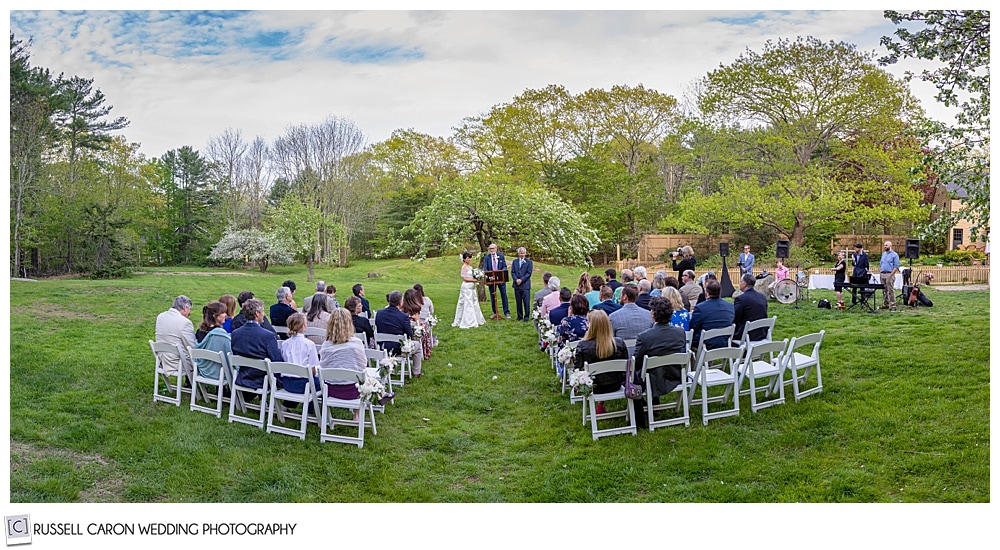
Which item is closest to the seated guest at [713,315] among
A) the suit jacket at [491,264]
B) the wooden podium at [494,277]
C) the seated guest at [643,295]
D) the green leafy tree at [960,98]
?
the seated guest at [643,295]

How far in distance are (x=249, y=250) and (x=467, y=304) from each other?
1679cm

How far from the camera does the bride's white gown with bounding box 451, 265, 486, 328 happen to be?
1102 cm

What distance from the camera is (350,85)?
17.6 m

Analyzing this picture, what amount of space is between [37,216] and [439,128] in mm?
15893

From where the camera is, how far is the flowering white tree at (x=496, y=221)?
44.2ft

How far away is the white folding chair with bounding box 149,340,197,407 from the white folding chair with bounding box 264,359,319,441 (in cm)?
97

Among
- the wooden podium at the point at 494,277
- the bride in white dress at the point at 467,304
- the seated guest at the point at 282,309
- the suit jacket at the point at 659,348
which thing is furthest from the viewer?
the wooden podium at the point at 494,277

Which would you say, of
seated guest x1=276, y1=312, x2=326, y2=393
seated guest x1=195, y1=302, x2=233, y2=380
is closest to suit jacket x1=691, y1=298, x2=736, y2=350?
seated guest x1=276, y1=312, x2=326, y2=393

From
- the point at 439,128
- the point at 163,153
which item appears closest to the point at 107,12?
the point at 439,128

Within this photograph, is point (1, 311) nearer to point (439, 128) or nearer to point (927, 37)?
point (927, 37)

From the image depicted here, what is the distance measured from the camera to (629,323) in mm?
5980

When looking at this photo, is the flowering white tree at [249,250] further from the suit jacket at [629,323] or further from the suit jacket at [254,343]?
the suit jacket at [629,323]

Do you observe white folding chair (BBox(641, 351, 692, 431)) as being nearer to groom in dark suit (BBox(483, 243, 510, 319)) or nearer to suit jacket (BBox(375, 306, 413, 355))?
suit jacket (BBox(375, 306, 413, 355))

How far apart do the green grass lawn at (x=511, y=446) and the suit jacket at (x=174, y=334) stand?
0.39m
